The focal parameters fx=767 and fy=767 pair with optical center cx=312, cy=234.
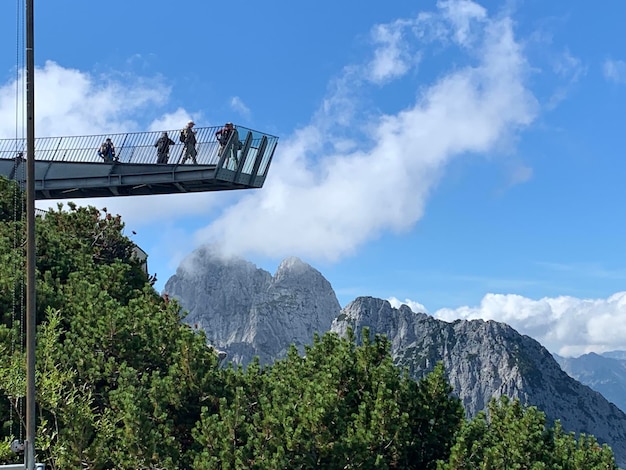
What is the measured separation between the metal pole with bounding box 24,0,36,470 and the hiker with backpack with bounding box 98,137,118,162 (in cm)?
2654

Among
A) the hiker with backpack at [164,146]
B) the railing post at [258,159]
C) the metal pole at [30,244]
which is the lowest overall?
the metal pole at [30,244]

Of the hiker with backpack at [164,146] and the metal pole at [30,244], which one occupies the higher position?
the hiker with backpack at [164,146]

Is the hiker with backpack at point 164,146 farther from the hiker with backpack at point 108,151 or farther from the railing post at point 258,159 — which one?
the railing post at point 258,159

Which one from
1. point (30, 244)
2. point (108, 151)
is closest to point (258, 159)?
point (108, 151)

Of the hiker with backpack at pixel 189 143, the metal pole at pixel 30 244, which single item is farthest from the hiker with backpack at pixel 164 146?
the metal pole at pixel 30 244

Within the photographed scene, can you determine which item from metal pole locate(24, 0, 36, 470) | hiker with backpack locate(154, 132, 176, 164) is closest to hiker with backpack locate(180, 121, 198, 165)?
hiker with backpack locate(154, 132, 176, 164)

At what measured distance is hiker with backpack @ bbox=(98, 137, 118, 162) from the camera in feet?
147

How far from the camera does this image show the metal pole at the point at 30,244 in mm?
17062

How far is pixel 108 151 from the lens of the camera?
44.8 metres

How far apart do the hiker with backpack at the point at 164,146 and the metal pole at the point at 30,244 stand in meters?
24.5

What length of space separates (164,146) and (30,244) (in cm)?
2600

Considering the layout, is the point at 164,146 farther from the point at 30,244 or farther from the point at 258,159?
the point at 30,244

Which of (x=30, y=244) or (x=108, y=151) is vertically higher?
(x=108, y=151)

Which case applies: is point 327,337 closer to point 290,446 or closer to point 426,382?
point 426,382
